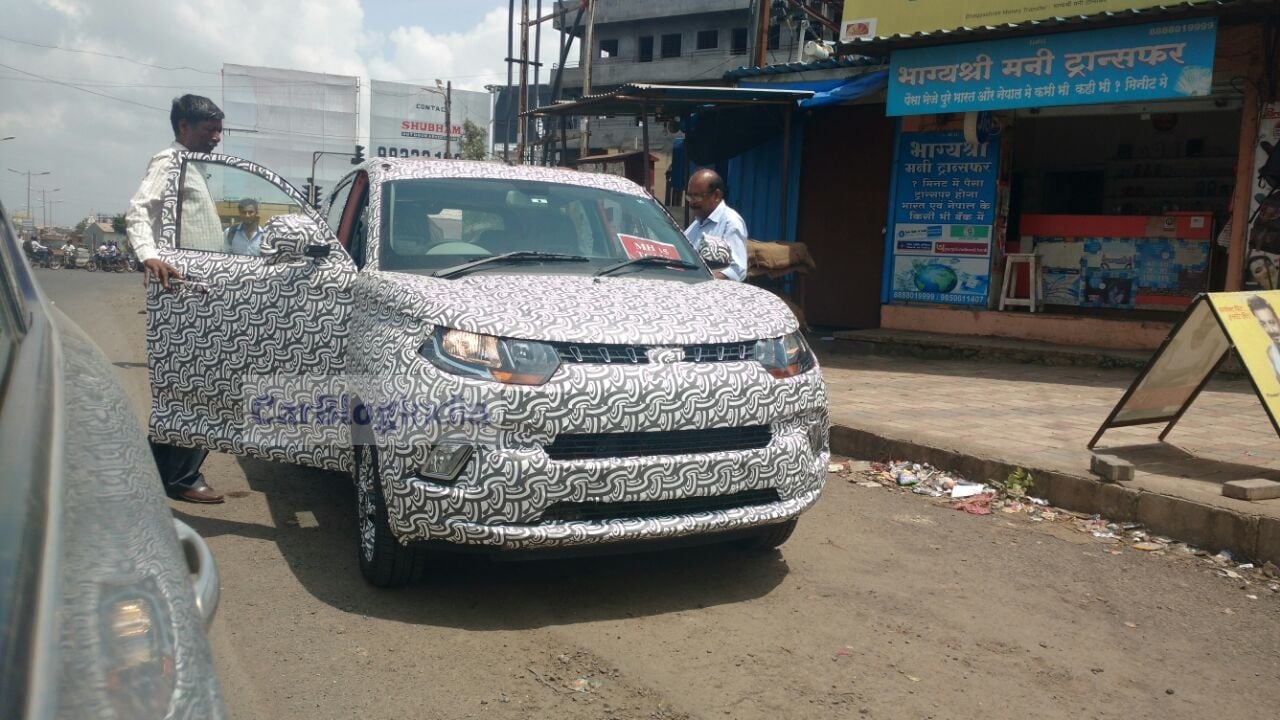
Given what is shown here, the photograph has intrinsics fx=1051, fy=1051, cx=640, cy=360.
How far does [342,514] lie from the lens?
203 inches

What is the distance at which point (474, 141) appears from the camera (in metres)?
54.0

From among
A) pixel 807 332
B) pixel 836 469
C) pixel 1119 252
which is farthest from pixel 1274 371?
pixel 807 332

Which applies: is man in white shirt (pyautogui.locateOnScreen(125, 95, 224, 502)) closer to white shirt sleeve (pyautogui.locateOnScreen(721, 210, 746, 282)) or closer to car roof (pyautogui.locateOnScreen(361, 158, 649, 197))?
car roof (pyautogui.locateOnScreen(361, 158, 649, 197))

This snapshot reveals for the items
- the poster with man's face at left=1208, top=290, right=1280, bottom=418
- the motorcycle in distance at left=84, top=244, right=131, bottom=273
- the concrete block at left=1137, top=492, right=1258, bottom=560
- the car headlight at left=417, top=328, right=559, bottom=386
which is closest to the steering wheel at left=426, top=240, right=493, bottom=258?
the car headlight at left=417, top=328, right=559, bottom=386

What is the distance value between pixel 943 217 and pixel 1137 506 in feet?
23.8

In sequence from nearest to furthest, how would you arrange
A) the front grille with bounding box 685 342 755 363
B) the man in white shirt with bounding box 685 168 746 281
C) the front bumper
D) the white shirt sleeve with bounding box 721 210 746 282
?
the front bumper
the front grille with bounding box 685 342 755 363
the white shirt sleeve with bounding box 721 210 746 282
the man in white shirt with bounding box 685 168 746 281

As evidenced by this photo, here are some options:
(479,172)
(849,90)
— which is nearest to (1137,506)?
(479,172)

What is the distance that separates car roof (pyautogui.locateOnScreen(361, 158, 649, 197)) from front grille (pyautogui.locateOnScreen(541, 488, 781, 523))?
202 cm

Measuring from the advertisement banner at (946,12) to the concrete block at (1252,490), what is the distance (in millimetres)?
5723

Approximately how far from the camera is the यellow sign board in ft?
17.2

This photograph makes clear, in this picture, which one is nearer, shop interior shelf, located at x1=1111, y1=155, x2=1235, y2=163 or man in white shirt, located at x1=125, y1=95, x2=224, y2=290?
man in white shirt, located at x1=125, y1=95, x2=224, y2=290

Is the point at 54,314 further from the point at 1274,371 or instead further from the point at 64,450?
the point at 1274,371

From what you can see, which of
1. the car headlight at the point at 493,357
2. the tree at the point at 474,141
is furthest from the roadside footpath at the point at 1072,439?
the tree at the point at 474,141

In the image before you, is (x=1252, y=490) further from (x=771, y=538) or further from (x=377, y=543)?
(x=377, y=543)
